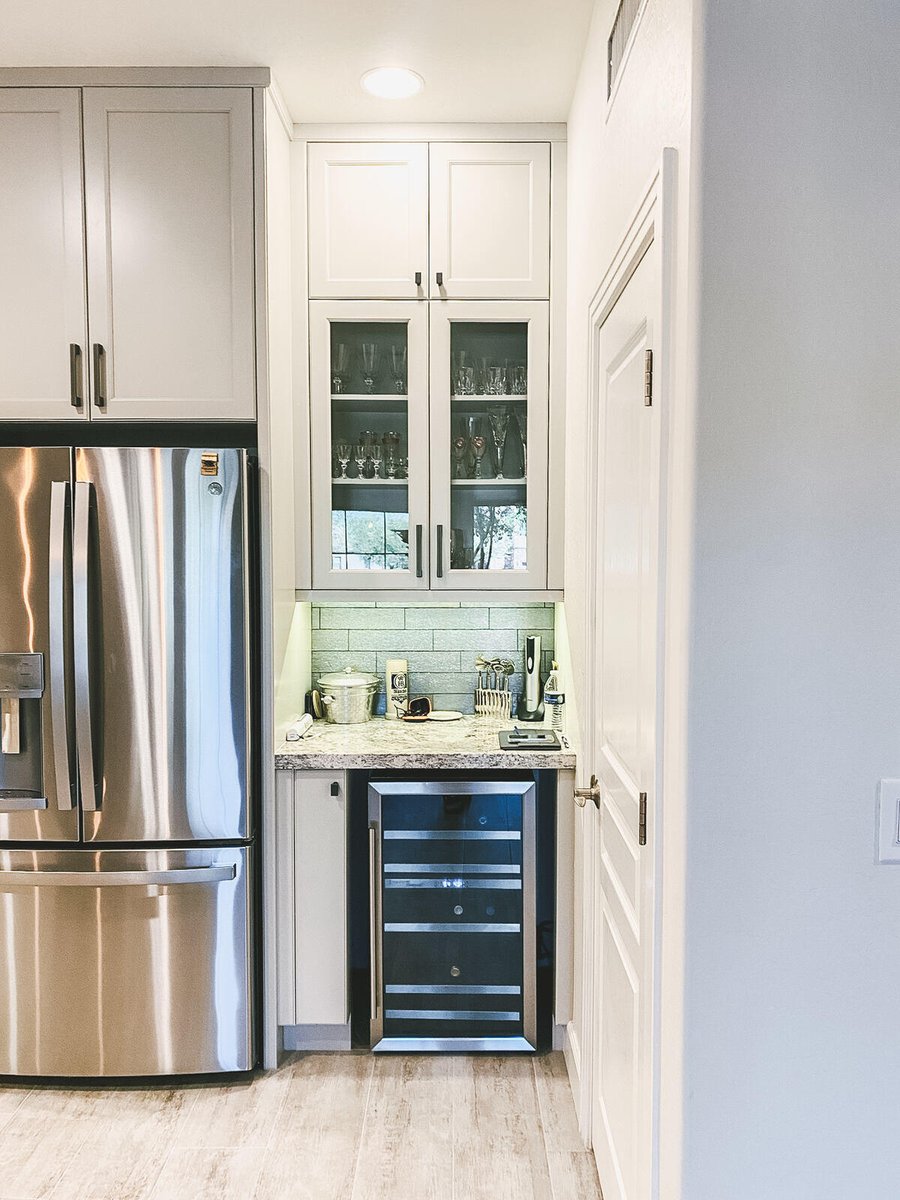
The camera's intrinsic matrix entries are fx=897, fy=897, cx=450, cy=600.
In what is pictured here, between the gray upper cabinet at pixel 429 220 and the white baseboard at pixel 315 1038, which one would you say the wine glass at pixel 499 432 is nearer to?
the gray upper cabinet at pixel 429 220

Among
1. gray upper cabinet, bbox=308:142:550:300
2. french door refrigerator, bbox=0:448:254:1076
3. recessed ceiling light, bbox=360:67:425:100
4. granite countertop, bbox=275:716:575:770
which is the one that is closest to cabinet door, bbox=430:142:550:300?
gray upper cabinet, bbox=308:142:550:300

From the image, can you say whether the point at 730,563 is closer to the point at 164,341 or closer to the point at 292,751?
the point at 292,751

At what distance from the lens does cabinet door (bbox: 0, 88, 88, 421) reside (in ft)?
8.04

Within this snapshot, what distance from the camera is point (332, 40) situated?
2281mm

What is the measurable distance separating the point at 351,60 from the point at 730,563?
1931mm

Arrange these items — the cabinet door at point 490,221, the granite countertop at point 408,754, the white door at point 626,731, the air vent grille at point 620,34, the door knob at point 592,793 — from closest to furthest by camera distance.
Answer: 1. the white door at point 626,731
2. the air vent grille at point 620,34
3. the door knob at point 592,793
4. the granite countertop at point 408,754
5. the cabinet door at point 490,221

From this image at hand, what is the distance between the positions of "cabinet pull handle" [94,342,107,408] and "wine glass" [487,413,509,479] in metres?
1.15

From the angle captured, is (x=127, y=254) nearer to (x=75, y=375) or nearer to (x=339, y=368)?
(x=75, y=375)

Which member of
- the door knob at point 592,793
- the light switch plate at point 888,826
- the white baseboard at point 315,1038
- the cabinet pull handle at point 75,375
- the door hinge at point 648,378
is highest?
the cabinet pull handle at point 75,375

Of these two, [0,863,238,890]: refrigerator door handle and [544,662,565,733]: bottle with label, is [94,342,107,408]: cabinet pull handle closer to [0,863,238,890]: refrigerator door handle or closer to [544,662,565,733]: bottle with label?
[0,863,238,890]: refrigerator door handle

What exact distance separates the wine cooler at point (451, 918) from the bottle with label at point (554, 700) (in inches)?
16.8

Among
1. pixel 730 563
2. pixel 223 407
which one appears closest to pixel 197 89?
pixel 223 407

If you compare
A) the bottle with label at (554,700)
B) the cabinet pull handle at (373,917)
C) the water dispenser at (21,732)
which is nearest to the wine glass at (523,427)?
the bottle with label at (554,700)

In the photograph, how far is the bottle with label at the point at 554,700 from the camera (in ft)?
9.71
